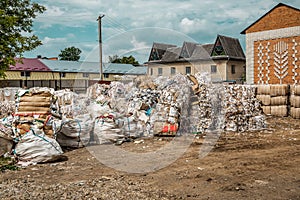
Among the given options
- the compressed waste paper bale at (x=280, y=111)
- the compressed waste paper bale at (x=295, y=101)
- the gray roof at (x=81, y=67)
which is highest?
the gray roof at (x=81, y=67)

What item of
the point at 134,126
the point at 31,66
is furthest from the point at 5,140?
the point at 31,66

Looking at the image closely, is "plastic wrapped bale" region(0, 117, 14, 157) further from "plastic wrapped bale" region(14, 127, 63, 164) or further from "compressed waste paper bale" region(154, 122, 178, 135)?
"compressed waste paper bale" region(154, 122, 178, 135)

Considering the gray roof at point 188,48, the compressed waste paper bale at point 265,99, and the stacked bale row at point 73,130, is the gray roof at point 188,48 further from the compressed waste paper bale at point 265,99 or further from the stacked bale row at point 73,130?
the stacked bale row at point 73,130

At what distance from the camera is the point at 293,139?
763 centimetres

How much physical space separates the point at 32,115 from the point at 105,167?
6.59 ft

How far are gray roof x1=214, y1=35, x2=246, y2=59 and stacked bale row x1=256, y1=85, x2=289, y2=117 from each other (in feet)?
57.4

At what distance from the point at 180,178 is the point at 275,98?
876 cm

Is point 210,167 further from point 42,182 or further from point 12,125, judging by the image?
point 12,125

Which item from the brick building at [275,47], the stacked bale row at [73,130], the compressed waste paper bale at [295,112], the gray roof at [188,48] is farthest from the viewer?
the brick building at [275,47]

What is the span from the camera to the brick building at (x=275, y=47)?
15.3m

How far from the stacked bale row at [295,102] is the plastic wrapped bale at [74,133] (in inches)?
321

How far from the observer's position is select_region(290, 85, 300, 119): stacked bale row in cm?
1155

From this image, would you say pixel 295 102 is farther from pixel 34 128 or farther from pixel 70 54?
pixel 70 54

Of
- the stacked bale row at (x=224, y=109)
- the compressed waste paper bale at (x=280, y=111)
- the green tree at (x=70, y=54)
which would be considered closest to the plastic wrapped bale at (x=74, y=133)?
the stacked bale row at (x=224, y=109)
